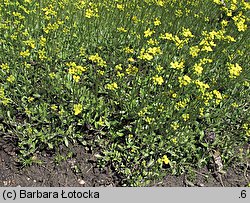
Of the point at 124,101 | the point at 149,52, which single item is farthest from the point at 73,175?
the point at 149,52

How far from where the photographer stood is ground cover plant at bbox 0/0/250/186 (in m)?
3.11

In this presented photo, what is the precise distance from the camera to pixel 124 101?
335 centimetres

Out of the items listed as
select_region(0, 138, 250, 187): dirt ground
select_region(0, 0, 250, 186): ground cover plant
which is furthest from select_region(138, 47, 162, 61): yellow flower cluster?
select_region(0, 138, 250, 187): dirt ground

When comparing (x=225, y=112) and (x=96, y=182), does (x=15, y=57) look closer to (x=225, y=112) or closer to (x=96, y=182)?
(x=96, y=182)

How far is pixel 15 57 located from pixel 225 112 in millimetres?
2163

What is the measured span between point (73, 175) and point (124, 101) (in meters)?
0.85

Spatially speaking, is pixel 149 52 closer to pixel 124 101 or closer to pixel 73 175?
pixel 124 101

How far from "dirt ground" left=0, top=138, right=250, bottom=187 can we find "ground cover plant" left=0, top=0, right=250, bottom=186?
0.08m

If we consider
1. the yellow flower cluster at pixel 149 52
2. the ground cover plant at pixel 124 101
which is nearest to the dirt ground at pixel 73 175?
the ground cover plant at pixel 124 101

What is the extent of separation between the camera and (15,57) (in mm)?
3480

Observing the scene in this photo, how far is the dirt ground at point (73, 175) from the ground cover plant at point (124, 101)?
76mm

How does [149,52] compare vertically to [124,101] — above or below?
above

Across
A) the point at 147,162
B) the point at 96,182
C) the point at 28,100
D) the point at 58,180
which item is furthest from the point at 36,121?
the point at 147,162
